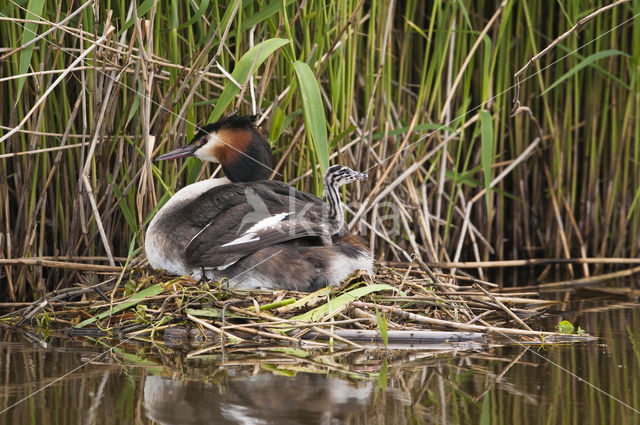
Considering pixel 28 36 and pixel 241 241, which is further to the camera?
pixel 28 36

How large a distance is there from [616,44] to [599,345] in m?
2.58

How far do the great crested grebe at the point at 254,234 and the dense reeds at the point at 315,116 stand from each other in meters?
0.14

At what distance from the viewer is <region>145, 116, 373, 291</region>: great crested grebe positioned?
3.36 m

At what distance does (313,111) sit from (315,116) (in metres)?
0.02

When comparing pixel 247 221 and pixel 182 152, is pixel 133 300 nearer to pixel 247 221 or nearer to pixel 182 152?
pixel 247 221

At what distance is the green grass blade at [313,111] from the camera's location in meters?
3.26

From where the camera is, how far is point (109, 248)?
377 centimetres

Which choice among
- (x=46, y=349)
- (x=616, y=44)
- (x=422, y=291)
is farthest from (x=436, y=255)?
(x=46, y=349)

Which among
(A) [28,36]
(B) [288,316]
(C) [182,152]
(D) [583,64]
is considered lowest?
(B) [288,316]

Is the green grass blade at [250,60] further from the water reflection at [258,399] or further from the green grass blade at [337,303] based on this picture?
the water reflection at [258,399]

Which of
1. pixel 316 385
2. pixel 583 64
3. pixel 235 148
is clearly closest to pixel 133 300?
pixel 235 148

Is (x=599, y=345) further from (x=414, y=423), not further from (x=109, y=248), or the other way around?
(x=109, y=248)

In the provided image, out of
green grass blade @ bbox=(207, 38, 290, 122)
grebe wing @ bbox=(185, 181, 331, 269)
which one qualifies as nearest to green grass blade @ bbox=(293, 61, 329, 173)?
green grass blade @ bbox=(207, 38, 290, 122)

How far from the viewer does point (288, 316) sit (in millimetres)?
3105
